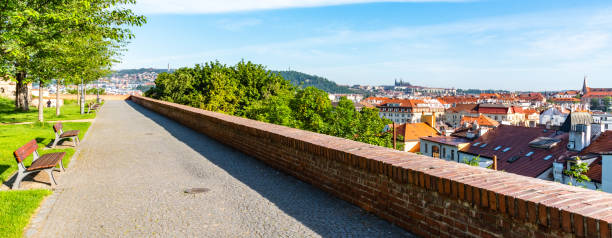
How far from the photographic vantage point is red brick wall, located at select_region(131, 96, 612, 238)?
295cm

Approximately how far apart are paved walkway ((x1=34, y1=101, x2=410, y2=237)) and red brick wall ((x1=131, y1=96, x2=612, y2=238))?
0.24 m

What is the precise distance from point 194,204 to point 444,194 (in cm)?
333

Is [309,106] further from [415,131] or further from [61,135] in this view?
[415,131]

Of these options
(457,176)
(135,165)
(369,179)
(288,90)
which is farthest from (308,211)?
(288,90)

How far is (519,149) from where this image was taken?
50219 millimetres

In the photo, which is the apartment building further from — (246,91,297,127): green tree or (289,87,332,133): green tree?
(246,91,297,127): green tree

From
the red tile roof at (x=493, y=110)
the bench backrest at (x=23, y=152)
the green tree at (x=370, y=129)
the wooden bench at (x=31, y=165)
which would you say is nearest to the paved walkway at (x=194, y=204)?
the wooden bench at (x=31, y=165)

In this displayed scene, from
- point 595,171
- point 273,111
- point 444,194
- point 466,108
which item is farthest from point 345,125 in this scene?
point 466,108

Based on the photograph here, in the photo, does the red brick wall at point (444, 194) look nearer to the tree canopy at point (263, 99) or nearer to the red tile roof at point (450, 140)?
the tree canopy at point (263, 99)

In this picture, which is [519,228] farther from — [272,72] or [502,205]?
[272,72]

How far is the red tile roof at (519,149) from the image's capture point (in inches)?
1674

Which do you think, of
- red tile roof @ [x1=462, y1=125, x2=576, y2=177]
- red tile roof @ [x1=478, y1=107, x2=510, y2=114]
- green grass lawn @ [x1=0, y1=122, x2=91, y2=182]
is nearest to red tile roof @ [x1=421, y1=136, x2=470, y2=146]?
red tile roof @ [x1=462, y1=125, x2=576, y2=177]

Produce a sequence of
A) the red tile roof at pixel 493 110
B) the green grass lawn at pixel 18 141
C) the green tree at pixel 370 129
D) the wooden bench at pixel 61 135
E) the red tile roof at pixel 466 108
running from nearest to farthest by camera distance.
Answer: the green grass lawn at pixel 18 141 < the wooden bench at pixel 61 135 < the green tree at pixel 370 129 < the red tile roof at pixel 493 110 < the red tile roof at pixel 466 108

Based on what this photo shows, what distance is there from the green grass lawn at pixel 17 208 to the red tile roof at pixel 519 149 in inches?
1598
